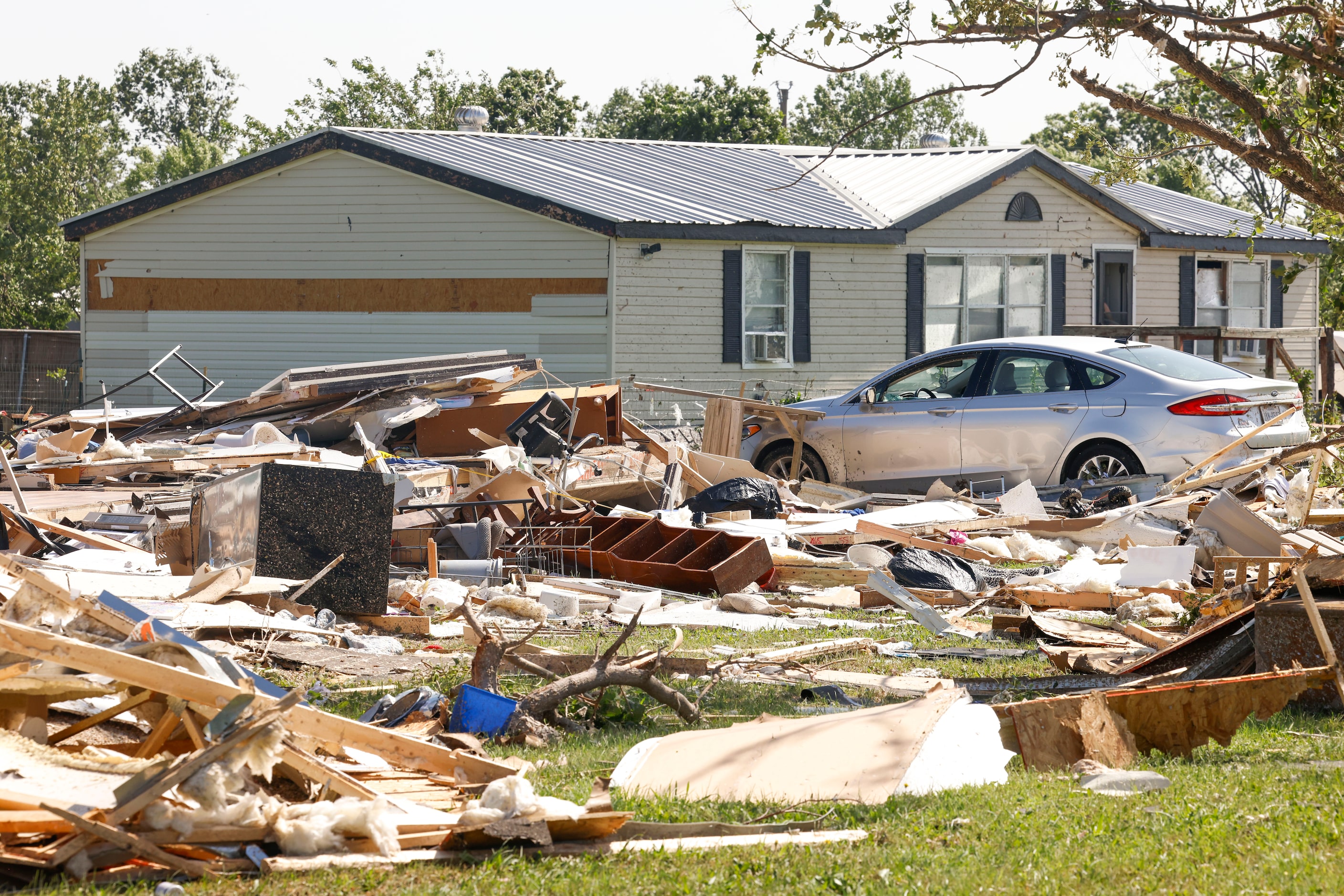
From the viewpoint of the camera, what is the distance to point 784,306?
19.5 m

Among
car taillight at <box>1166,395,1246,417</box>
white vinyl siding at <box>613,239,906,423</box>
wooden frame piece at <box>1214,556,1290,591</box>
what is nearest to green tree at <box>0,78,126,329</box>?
white vinyl siding at <box>613,239,906,423</box>

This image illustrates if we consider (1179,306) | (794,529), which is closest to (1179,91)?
Result: (794,529)

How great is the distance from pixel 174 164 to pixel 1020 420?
42.0 metres

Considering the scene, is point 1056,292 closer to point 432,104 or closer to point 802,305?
point 802,305

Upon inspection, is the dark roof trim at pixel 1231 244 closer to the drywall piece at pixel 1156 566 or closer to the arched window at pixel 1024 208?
the arched window at pixel 1024 208

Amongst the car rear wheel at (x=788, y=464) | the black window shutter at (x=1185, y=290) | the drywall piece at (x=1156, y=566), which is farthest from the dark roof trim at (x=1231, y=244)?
the drywall piece at (x=1156, y=566)

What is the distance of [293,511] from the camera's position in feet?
27.6

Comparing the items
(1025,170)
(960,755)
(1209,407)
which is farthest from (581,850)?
(1025,170)

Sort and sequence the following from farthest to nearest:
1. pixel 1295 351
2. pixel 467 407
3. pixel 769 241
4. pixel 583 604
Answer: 1. pixel 1295 351
2. pixel 769 241
3. pixel 467 407
4. pixel 583 604

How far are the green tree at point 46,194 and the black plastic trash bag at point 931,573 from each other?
Result: 114 feet

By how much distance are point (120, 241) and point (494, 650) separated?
16964 millimetres

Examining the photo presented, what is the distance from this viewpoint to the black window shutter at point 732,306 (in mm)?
19047

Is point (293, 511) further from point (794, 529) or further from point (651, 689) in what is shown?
point (794, 529)

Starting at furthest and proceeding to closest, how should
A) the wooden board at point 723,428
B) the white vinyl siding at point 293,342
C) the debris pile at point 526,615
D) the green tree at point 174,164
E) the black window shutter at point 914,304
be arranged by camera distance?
the green tree at point 174,164 < the black window shutter at point 914,304 < the white vinyl siding at point 293,342 < the wooden board at point 723,428 < the debris pile at point 526,615
